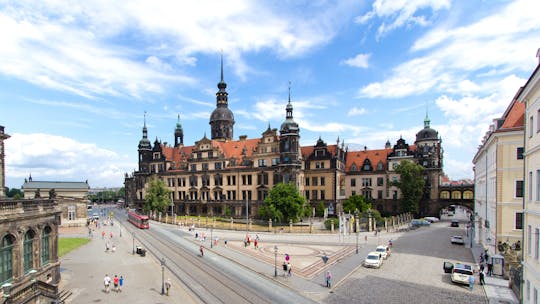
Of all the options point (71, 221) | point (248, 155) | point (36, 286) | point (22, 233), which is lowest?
point (71, 221)

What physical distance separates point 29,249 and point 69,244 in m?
25.8

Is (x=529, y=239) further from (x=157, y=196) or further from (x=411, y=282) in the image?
(x=157, y=196)

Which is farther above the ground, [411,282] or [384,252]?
[384,252]

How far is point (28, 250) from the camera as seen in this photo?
21.0 metres

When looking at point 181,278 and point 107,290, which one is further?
point 181,278

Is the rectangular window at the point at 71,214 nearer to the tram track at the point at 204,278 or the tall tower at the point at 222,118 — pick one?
the tram track at the point at 204,278

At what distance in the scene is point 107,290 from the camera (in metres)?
24.2

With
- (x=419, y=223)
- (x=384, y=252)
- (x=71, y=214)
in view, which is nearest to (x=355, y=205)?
(x=419, y=223)

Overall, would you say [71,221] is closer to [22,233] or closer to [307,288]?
[22,233]

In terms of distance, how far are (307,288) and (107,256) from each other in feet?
83.7

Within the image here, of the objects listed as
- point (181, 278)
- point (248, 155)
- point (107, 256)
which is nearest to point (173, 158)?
point (248, 155)

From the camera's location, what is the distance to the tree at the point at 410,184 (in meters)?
65.8

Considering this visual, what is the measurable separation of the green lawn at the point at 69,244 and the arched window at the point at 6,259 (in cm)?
2029

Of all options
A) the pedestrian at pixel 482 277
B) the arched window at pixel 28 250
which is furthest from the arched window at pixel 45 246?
the pedestrian at pixel 482 277
